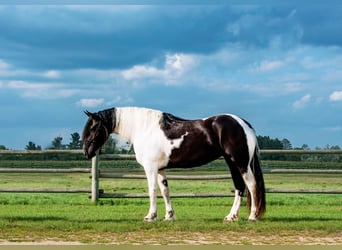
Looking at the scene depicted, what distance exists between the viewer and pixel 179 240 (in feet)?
23.9

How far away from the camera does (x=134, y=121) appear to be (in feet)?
30.2

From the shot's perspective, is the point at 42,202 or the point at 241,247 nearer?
the point at 241,247

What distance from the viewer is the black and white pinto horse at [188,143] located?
8.84 meters

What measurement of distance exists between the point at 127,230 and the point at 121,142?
1827mm

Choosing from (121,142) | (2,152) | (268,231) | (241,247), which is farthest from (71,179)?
(241,247)

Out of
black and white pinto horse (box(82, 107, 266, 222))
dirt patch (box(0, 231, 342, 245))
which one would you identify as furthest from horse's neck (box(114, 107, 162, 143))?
dirt patch (box(0, 231, 342, 245))

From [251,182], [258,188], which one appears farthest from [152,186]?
[258,188]

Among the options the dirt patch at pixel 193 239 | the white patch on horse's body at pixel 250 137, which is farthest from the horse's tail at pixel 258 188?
the dirt patch at pixel 193 239

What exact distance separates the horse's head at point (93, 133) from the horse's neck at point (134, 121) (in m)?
0.24

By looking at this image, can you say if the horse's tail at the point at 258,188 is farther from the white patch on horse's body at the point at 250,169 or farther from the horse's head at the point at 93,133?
the horse's head at the point at 93,133

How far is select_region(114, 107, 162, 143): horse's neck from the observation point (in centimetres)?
915

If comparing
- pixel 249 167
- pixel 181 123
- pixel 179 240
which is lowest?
pixel 179 240

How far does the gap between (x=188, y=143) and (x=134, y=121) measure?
1025 millimetres

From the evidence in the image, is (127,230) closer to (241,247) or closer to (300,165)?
(241,247)
